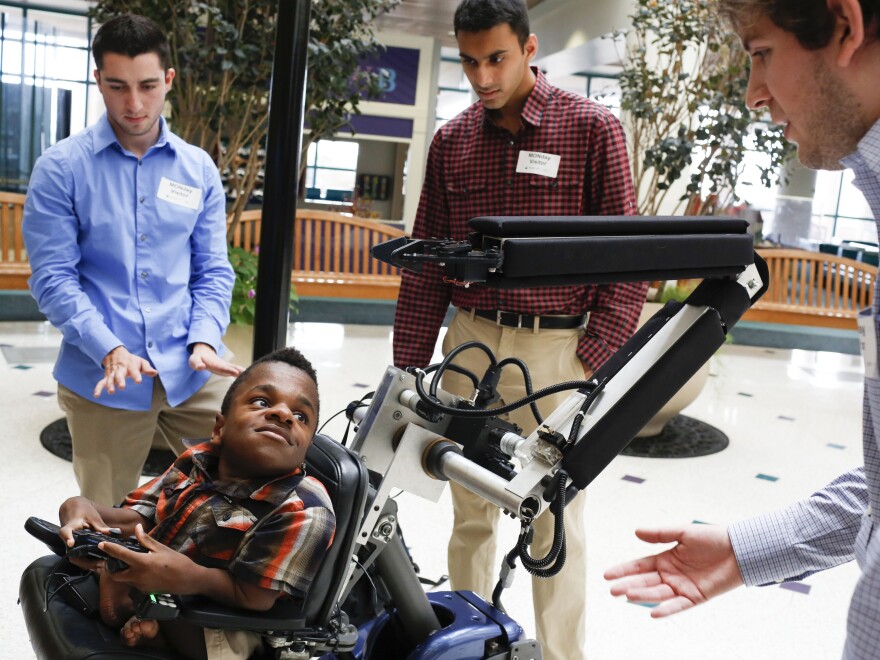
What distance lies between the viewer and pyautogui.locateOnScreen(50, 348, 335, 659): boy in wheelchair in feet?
5.15

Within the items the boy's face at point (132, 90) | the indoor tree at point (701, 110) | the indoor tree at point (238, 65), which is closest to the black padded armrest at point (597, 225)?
the boy's face at point (132, 90)

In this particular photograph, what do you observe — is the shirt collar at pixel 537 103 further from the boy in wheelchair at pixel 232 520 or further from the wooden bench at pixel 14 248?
the wooden bench at pixel 14 248

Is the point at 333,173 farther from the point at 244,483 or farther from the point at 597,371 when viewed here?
the point at 597,371

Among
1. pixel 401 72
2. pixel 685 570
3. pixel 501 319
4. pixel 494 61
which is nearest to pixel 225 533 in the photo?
pixel 685 570

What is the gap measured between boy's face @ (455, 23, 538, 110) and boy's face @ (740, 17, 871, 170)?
136 centimetres

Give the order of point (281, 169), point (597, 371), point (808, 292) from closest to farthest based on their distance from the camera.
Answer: point (597, 371), point (281, 169), point (808, 292)

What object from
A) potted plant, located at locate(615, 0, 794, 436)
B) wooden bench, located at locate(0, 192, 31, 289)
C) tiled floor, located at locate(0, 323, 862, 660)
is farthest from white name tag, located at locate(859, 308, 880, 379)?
wooden bench, located at locate(0, 192, 31, 289)

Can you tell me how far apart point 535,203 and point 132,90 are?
1063mm

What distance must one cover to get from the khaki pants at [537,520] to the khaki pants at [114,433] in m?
0.67

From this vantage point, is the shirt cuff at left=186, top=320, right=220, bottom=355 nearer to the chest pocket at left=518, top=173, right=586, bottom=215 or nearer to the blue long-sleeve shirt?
the blue long-sleeve shirt

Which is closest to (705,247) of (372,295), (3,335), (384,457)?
(384,457)

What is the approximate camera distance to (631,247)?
3.96 ft

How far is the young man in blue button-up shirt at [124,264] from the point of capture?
2.32m

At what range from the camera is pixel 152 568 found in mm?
1521
